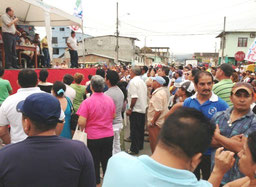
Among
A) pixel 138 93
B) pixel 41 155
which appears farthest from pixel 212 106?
pixel 138 93

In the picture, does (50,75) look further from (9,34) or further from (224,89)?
(224,89)

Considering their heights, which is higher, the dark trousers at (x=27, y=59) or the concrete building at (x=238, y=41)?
the concrete building at (x=238, y=41)

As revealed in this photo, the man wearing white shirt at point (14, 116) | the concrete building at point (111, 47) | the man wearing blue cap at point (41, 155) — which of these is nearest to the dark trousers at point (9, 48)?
the man wearing white shirt at point (14, 116)

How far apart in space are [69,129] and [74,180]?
2223 mm

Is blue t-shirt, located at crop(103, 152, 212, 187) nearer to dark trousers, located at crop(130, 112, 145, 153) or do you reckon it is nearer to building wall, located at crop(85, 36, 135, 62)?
dark trousers, located at crop(130, 112, 145, 153)

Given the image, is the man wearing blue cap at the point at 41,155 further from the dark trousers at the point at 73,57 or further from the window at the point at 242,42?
the window at the point at 242,42

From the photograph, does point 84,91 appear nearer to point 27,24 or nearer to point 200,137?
point 200,137

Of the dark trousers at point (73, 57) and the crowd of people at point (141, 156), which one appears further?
the dark trousers at point (73, 57)

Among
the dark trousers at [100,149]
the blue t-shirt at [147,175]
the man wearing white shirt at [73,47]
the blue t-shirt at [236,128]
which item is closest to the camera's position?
the blue t-shirt at [147,175]

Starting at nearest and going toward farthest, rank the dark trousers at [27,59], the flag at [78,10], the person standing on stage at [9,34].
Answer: the person standing on stage at [9,34]
the dark trousers at [27,59]
the flag at [78,10]

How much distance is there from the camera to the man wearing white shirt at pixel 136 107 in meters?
5.11

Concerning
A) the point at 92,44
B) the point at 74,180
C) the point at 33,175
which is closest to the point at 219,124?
the point at 74,180

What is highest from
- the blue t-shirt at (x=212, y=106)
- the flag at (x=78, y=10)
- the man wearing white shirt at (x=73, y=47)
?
the flag at (x=78, y=10)

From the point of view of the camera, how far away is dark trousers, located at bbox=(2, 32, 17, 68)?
645cm
